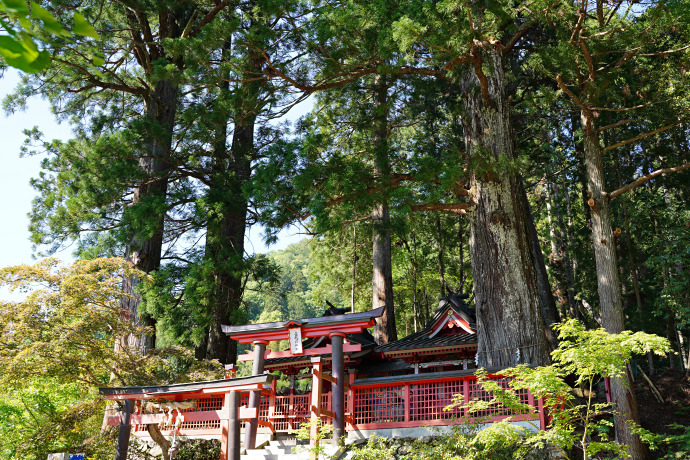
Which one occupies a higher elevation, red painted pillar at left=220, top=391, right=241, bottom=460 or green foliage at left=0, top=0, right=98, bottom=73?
green foliage at left=0, top=0, right=98, bottom=73

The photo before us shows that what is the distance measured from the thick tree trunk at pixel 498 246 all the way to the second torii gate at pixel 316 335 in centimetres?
183

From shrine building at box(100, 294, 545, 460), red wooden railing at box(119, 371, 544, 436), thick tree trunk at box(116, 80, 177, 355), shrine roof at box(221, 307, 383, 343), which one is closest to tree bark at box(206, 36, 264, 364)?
thick tree trunk at box(116, 80, 177, 355)

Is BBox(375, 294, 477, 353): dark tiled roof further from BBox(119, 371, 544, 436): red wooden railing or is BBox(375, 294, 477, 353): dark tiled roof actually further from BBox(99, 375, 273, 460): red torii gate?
BBox(99, 375, 273, 460): red torii gate

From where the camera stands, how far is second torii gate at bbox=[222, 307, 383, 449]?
8.51m

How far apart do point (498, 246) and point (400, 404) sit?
2.98 metres

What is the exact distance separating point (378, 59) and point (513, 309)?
192 inches

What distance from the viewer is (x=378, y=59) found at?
956cm

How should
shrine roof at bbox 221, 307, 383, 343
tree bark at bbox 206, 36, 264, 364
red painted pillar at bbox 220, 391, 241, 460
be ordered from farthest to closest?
tree bark at bbox 206, 36, 264, 364 → shrine roof at bbox 221, 307, 383, 343 → red painted pillar at bbox 220, 391, 241, 460

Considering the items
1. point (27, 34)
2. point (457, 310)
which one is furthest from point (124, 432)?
point (457, 310)

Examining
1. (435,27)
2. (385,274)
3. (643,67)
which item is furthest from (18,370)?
(643,67)

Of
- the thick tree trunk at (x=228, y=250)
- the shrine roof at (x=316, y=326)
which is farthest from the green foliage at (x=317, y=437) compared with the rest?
the thick tree trunk at (x=228, y=250)

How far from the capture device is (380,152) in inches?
412

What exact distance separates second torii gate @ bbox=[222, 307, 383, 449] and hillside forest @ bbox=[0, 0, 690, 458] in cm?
153

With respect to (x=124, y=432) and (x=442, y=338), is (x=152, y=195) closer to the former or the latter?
(x=124, y=432)
